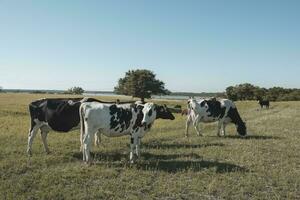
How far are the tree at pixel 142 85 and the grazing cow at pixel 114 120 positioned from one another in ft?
275

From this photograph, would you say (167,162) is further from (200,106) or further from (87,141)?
(200,106)

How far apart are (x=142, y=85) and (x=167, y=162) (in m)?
85.4

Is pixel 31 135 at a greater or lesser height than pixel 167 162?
greater

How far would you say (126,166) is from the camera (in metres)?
14.0

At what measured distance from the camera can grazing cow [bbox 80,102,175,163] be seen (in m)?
14.3

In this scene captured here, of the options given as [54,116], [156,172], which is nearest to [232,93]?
[54,116]

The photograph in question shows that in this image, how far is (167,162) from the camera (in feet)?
48.7

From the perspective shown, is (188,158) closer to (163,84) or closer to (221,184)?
(221,184)

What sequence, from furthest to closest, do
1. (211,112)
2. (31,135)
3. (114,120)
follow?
(211,112)
(31,135)
(114,120)

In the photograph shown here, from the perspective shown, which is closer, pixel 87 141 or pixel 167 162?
pixel 87 141

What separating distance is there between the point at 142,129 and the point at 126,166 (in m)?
1.86

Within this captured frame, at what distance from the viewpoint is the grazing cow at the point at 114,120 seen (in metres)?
14.3

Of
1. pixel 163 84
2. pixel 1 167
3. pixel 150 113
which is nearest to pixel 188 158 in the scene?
pixel 150 113

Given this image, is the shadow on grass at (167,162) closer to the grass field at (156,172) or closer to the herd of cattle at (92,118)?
the grass field at (156,172)
